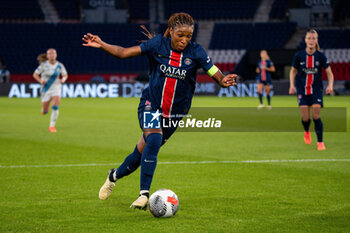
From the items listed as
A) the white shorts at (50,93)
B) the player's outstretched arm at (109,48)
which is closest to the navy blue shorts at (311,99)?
the player's outstretched arm at (109,48)

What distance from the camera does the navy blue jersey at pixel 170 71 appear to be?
19.6ft

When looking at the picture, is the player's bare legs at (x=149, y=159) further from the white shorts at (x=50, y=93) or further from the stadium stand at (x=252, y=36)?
the stadium stand at (x=252, y=36)

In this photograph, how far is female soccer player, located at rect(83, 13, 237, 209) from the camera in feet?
19.1

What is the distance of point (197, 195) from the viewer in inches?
268

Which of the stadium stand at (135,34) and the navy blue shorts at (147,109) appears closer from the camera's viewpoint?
the navy blue shorts at (147,109)

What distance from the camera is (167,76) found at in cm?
603

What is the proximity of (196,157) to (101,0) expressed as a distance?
37943 millimetres

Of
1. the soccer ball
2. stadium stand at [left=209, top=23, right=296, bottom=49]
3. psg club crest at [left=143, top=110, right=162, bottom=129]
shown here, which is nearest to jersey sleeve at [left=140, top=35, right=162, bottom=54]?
psg club crest at [left=143, top=110, right=162, bottom=129]

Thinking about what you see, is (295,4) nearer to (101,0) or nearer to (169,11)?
(169,11)

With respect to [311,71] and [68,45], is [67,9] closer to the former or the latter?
[68,45]

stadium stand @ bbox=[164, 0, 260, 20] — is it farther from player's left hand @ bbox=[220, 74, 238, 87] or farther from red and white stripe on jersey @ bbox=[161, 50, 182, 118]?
player's left hand @ bbox=[220, 74, 238, 87]

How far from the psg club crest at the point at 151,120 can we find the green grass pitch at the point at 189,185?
857 mm

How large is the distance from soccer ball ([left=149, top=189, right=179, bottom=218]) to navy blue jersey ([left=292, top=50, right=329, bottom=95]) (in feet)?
20.9

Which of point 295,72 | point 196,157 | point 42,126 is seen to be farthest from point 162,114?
point 42,126
